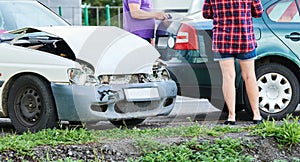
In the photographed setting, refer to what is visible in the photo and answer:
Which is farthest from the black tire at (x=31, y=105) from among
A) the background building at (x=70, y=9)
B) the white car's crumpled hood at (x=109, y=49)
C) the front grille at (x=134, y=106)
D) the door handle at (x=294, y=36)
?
the background building at (x=70, y=9)

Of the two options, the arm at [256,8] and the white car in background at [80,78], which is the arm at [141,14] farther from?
the arm at [256,8]

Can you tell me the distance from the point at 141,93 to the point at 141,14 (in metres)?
1.45

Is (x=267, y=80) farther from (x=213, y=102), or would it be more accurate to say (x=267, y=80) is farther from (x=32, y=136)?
(x=32, y=136)

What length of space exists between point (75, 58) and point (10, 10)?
1.61 m

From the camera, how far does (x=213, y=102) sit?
28.9ft

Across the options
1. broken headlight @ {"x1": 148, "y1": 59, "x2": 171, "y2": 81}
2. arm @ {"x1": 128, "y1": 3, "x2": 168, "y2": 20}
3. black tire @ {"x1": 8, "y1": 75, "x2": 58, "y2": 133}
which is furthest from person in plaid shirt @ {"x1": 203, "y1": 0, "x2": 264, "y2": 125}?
black tire @ {"x1": 8, "y1": 75, "x2": 58, "y2": 133}

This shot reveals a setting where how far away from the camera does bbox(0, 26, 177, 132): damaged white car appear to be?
736 centimetres

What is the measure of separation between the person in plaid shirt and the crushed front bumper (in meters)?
0.74

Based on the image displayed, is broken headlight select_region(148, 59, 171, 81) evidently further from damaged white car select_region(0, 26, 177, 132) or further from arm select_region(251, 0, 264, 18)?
arm select_region(251, 0, 264, 18)

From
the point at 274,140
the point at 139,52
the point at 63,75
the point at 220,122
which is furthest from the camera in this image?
the point at 220,122

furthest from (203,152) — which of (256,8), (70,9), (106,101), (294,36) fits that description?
(70,9)

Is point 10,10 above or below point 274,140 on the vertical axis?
above

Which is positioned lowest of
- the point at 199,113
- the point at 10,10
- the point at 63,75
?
the point at 199,113

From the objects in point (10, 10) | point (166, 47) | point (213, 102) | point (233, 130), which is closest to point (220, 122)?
point (213, 102)
